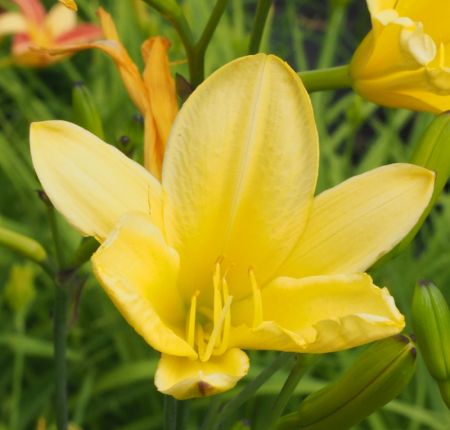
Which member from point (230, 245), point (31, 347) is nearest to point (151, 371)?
point (31, 347)

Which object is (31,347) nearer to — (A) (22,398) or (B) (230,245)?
(A) (22,398)

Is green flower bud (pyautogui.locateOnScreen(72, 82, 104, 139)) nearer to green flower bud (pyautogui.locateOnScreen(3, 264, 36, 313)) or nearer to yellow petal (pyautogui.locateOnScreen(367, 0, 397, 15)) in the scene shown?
yellow petal (pyautogui.locateOnScreen(367, 0, 397, 15))

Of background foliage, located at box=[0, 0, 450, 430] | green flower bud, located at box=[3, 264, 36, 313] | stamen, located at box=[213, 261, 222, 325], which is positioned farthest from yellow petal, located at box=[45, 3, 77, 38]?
stamen, located at box=[213, 261, 222, 325]

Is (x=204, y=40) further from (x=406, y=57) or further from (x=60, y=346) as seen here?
(x=60, y=346)

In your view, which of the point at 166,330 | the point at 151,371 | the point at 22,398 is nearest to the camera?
the point at 166,330

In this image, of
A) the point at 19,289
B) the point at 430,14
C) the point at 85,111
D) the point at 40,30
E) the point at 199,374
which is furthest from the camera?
the point at 40,30

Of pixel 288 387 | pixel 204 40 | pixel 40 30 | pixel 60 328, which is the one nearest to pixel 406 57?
pixel 204 40
